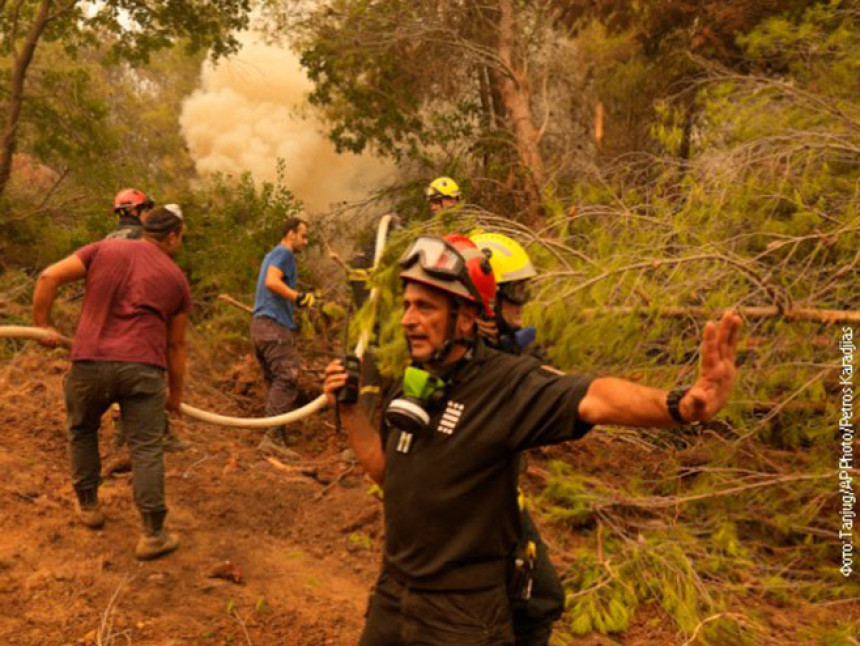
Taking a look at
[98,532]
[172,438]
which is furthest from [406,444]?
[172,438]

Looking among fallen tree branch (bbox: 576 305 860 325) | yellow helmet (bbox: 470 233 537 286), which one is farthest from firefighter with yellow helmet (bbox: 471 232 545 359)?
fallen tree branch (bbox: 576 305 860 325)

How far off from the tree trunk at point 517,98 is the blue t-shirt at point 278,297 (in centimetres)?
463

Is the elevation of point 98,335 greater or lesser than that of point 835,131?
lesser

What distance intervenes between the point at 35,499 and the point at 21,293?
5.55 meters

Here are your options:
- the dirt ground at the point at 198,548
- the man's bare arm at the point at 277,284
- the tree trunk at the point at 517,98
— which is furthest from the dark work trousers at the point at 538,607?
Answer: the tree trunk at the point at 517,98

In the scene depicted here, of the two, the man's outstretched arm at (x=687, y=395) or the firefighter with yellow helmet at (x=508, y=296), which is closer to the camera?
the man's outstretched arm at (x=687, y=395)

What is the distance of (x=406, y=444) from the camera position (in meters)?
2.37

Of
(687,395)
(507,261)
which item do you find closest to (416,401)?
(687,395)

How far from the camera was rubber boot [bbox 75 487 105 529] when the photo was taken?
469 centimetres

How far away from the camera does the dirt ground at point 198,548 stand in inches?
152

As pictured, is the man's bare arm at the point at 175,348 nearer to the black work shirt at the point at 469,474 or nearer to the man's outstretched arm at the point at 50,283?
the man's outstretched arm at the point at 50,283

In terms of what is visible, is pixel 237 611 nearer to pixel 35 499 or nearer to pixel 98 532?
pixel 98 532

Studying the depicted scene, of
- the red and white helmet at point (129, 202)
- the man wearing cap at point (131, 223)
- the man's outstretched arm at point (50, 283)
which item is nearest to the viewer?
the man's outstretched arm at point (50, 283)

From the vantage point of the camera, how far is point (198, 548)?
482 centimetres
